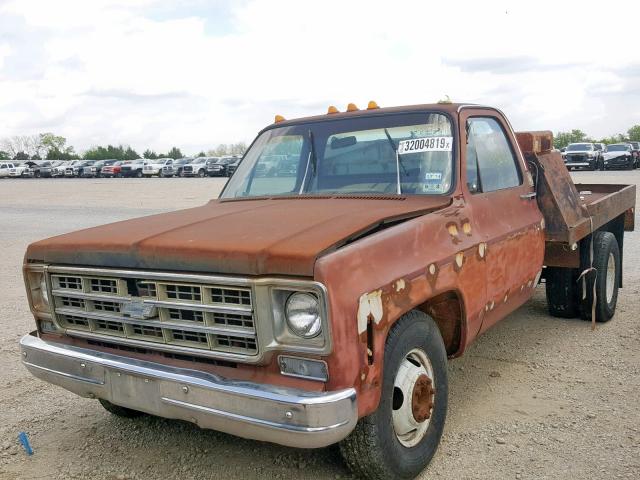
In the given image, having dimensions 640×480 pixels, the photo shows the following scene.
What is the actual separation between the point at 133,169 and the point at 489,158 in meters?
47.1

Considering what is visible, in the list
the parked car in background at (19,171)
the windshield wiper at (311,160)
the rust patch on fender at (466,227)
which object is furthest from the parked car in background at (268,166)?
the parked car in background at (19,171)

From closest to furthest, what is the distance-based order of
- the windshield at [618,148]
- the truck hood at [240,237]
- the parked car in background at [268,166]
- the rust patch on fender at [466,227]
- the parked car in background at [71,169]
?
the truck hood at [240,237] < the rust patch on fender at [466,227] < the parked car in background at [268,166] < the windshield at [618,148] < the parked car in background at [71,169]

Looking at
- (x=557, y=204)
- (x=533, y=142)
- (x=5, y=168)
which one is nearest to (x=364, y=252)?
(x=557, y=204)

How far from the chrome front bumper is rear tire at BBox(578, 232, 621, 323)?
3719 millimetres

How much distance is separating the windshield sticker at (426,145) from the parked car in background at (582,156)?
32.5m

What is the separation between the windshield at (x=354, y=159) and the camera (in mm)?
3930

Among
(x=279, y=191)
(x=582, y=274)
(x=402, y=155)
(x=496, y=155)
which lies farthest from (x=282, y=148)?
(x=582, y=274)

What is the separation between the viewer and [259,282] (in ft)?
8.71

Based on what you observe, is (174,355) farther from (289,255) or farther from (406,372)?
(406,372)

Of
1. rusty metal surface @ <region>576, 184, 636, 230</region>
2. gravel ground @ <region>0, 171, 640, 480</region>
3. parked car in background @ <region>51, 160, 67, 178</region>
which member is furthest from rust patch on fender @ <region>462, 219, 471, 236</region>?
parked car in background @ <region>51, 160, 67, 178</region>

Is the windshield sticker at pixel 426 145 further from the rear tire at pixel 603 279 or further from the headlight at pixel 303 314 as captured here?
the rear tire at pixel 603 279

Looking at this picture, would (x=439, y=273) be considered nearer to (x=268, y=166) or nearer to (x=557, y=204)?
(x=268, y=166)

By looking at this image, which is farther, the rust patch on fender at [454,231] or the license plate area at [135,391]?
the rust patch on fender at [454,231]

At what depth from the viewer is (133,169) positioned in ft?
160
